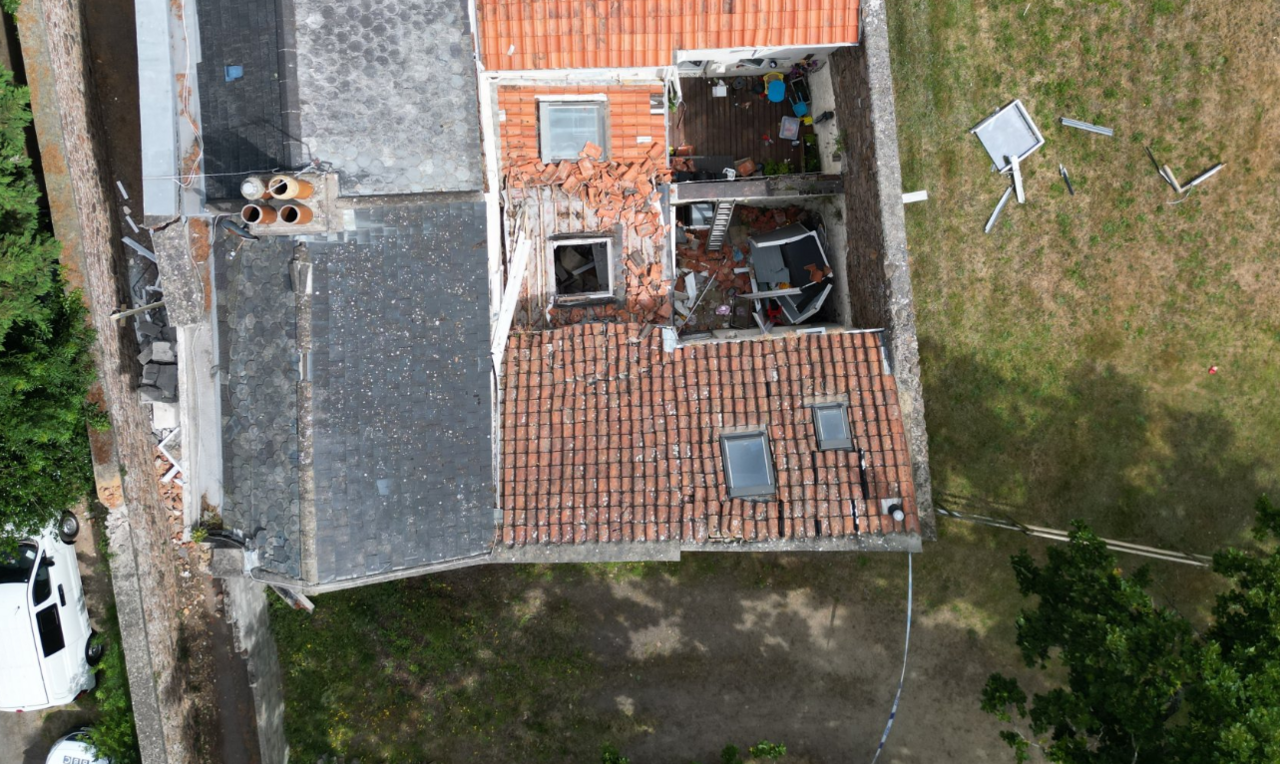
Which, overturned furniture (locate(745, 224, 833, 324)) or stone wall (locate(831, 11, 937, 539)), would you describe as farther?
overturned furniture (locate(745, 224, 833, 324))

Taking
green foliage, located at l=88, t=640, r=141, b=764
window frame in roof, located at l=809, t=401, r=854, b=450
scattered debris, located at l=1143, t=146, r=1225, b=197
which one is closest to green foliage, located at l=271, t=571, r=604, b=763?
green foliage, located at l=88, t=640, r=141, b=764

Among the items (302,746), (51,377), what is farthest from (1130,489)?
(51,377)

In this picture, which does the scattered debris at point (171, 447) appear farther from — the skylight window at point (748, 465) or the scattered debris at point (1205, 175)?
the scattered debris at point (1205, 175)

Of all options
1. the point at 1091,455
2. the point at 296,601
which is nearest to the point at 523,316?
the point at 296,601

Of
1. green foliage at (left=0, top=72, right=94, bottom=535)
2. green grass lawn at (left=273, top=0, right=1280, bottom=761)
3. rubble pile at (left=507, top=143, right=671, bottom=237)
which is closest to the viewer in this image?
green foliage at (left=0, top=72, right=94, bottom=535)

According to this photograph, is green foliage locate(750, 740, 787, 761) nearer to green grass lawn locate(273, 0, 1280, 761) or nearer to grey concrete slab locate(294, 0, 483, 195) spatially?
green grass lawn locate(273, 0, 1280, 761)

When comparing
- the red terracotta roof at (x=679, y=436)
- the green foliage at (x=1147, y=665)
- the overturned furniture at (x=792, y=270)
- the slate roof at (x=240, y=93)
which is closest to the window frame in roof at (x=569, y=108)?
the red terracotta roof at (x=679, y=436)
